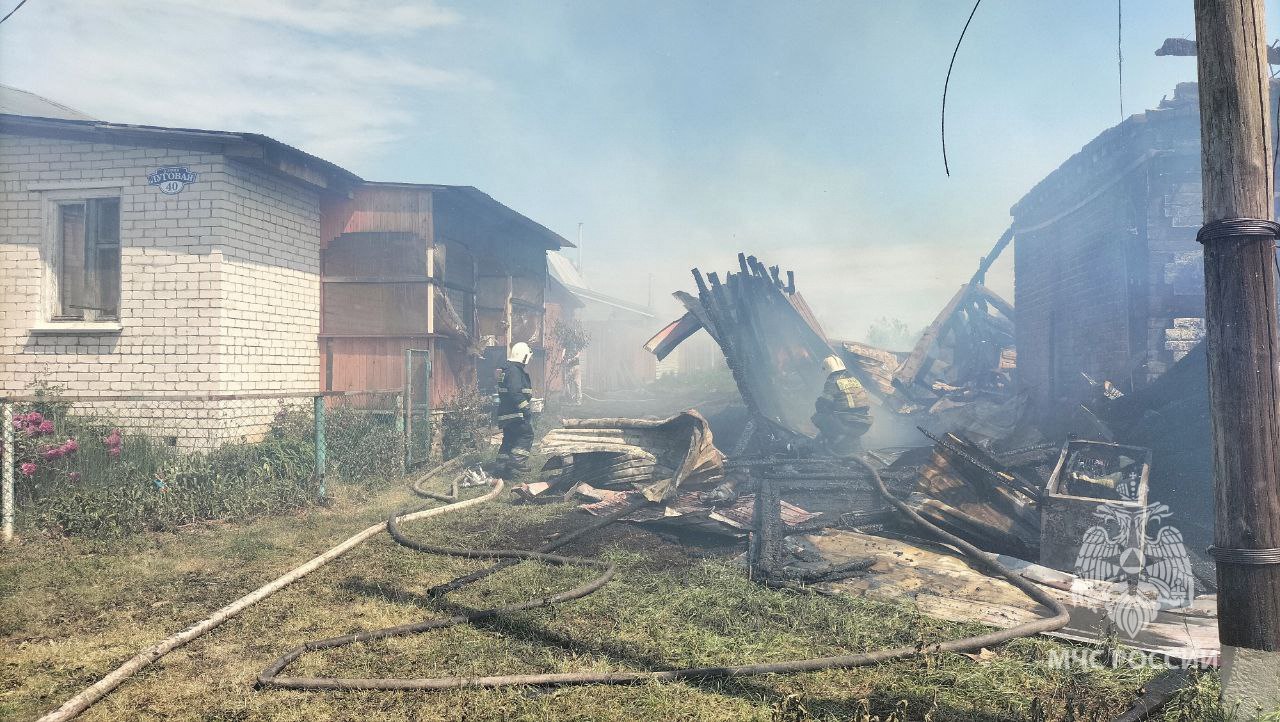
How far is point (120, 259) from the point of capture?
8039 millimetres

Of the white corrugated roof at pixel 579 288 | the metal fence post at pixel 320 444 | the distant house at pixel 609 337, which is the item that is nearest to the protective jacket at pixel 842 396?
the metal fence post at pixel 320 444

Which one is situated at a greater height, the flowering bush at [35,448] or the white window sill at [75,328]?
the white window sill at [75,328]

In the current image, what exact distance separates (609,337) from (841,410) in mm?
21836

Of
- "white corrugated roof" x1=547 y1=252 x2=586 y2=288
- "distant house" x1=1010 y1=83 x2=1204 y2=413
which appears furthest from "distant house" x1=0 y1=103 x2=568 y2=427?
"white corrugated roof" x1=547 y1=252 x2=586 y2=288

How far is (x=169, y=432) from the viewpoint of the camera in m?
7.56

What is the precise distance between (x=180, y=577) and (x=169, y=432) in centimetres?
371

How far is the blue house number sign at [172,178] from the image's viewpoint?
26.2 ft

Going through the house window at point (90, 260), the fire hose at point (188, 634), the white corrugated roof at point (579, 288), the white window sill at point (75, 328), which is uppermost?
the white corrugated roof at point (579, 288)

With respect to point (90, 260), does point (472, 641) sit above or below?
below

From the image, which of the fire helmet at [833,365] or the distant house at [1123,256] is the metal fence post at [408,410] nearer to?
the fire helmet at [833,365]

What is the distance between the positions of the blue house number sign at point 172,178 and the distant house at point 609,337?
1748 centimetres

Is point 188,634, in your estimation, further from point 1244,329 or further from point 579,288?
point 579,288

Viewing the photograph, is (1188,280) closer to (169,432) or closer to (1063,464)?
(1063,464)

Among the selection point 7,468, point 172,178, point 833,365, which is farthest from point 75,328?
point 833,365
